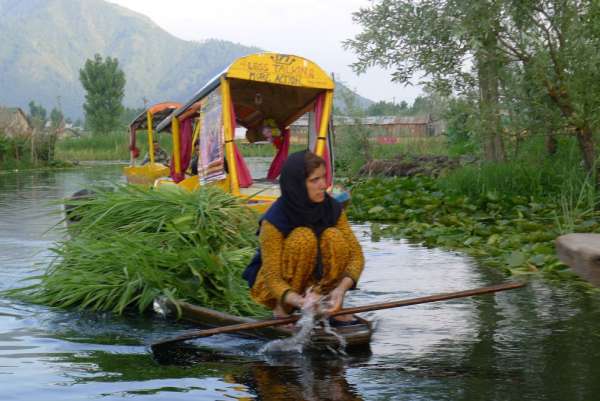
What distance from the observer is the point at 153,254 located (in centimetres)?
670

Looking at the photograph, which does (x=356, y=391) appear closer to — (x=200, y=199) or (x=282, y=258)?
(x=282, y=258)

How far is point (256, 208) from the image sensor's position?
27.4ft

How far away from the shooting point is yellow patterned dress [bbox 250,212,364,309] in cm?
525

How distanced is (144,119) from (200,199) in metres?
10.4

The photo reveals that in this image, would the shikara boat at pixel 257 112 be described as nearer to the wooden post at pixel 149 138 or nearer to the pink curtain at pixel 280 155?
the pink curtain at pixel 280 155

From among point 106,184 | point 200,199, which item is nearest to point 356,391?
point 200,199

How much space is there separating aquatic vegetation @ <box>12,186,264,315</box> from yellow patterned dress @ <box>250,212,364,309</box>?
1229 millimetres

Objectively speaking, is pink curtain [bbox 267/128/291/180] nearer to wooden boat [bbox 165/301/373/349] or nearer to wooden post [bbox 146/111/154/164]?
wooden post [bbox 146/111/154/164]

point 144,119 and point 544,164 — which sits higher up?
point 144,119

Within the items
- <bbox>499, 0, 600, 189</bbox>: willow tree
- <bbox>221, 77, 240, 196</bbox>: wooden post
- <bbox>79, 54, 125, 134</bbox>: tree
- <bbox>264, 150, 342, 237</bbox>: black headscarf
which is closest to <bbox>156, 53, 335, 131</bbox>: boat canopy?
<bbox>221, 77, 240, 196</bbox>: wooden post

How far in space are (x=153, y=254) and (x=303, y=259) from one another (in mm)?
1854

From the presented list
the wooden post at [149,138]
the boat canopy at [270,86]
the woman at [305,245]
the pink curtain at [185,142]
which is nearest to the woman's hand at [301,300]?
the woman at [305,245]

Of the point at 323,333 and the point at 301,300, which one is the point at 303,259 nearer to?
the point at 301,300

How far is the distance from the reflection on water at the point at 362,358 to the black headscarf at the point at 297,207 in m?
0.85
